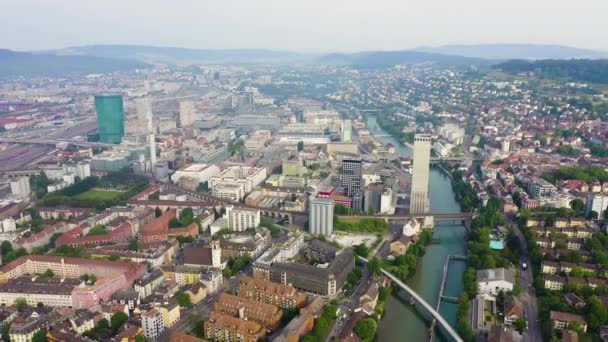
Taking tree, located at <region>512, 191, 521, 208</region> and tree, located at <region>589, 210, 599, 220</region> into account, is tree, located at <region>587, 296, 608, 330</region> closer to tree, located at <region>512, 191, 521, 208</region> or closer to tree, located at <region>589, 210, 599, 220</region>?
tree, located at <region>589, 210, 599, 220</region>

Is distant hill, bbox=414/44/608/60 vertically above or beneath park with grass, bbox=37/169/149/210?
above

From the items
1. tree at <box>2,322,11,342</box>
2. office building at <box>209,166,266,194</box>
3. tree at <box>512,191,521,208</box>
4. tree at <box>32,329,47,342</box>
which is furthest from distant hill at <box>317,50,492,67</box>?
tree at <box>32,329,47,342</box>

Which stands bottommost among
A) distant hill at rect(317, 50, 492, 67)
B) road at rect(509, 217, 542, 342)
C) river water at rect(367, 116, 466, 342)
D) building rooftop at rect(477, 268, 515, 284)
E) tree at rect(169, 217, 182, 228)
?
river water at rect(367, 116, 466, 342)

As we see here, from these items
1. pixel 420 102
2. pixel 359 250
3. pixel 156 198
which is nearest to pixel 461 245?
pixel 359 250

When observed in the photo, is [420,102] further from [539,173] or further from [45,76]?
[45,76]

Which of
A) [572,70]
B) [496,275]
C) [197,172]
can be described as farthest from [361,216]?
[572,70]

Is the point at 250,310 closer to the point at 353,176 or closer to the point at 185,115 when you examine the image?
the point at 353,176
